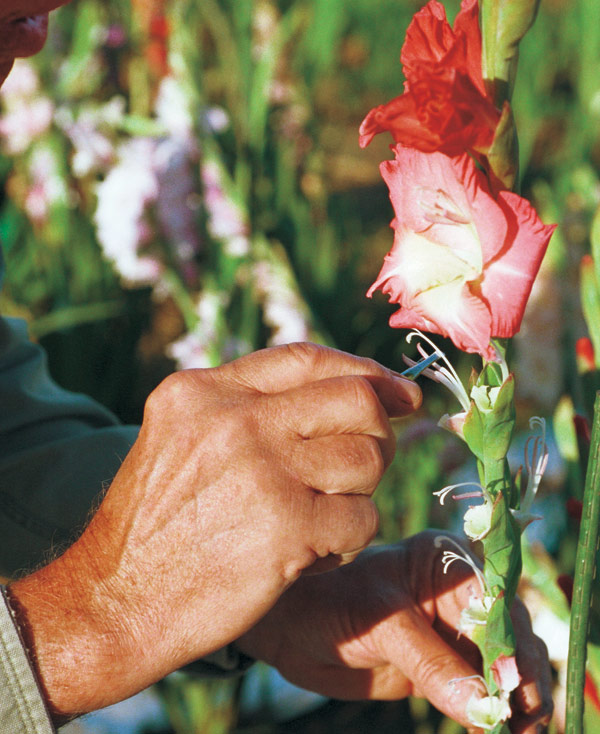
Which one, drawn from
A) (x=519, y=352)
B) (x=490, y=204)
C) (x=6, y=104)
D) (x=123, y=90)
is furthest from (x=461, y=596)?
(x=123, y=90)

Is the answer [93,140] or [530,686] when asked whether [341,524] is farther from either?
[93,140]

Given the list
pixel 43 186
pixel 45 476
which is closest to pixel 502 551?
pixel 45 476

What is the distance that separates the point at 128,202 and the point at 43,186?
70 cm

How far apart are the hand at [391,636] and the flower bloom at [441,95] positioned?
449mm

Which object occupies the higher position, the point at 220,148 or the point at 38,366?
the point at 220,148

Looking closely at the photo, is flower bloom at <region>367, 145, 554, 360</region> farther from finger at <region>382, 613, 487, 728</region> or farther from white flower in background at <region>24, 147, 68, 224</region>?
white flower in background at <region>24, 147, 68, 224</region>

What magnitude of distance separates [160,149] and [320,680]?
125 cm

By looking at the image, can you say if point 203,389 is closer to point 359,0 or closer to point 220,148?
point 220,148

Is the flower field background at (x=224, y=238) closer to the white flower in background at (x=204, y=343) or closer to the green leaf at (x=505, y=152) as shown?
the white flower in background at (x=204, y=343)

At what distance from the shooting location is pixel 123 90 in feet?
9.04

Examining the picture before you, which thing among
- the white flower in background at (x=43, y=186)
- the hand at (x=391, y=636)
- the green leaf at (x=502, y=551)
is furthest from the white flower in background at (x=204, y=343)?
the green leaf at (x=502, y=551)

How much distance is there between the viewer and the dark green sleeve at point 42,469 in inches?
37.7

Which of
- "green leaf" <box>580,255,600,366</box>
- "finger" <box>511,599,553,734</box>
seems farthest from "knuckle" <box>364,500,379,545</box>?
"green leaf" <box>580,255,600,366</box>

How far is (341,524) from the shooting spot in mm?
615
